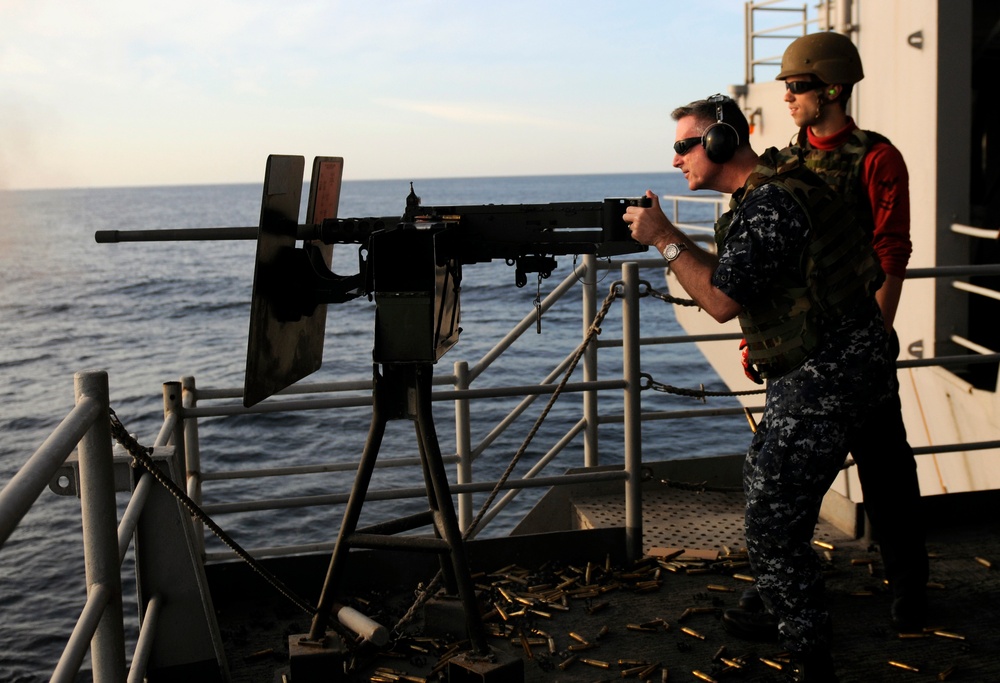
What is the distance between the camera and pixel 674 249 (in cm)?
354

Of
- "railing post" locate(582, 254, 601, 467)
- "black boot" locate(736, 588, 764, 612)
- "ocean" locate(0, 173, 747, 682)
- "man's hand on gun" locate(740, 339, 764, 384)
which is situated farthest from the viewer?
"ocean" locate(0, 173, 747, 682)

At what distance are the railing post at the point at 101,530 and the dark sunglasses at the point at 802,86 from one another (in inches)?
118

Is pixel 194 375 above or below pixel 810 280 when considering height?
below

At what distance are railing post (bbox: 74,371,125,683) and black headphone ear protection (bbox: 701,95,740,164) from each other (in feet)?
6.87

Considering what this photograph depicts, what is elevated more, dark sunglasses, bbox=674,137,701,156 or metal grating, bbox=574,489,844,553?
dark sunglasses, bbox=674,137,701,156

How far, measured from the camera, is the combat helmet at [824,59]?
13.8 feet

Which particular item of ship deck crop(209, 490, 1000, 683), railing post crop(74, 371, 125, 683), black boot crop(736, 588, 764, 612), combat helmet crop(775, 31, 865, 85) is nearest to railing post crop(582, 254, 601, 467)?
ship deck crop(209, 490, 1000, 683)

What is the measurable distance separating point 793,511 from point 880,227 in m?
1.45

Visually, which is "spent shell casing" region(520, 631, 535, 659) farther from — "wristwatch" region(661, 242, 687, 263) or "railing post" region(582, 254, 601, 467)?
"railing post" region(582, 254, 601, 467)

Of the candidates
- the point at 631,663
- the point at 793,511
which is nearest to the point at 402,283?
the point at 793,511

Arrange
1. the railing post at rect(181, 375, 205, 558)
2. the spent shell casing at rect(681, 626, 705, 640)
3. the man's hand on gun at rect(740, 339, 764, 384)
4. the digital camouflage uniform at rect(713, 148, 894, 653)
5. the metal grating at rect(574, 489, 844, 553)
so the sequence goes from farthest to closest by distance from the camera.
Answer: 1. the metal grating at rect(574, 489, 844, 553)
2. the railing post at rect(181, 375, 205, 558)
3. the spent shell casing at rect(681, 626, 705, 640)
4. the man's hand on gun at rect(740, 339, 764, 384)
5. the digital camouflage uniform at rect(713, 148, 894, 653)

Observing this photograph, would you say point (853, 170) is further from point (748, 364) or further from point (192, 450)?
point (192, 450)

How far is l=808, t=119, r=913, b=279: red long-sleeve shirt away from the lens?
4.31 metres

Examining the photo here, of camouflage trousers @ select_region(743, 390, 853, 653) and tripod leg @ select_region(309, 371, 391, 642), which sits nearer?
camouflage trousers @ select_region(743, 390, 853, 653)
